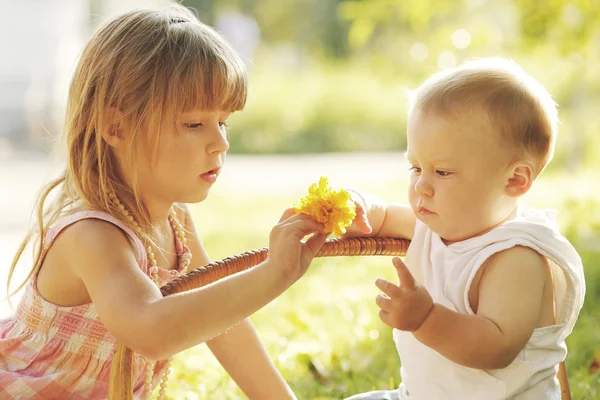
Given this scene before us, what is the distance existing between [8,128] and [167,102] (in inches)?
367

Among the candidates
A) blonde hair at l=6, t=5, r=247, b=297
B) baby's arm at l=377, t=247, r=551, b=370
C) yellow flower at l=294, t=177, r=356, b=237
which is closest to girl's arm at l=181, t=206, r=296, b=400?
blonde hair at l=6, t=5, r=247, b=297

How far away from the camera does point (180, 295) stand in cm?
169

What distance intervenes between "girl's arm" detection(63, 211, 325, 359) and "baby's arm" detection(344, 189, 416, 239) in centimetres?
38

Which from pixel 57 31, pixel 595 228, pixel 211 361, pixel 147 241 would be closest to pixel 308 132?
pixel 57 31

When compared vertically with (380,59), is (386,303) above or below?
above

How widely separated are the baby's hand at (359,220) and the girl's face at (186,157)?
1.19 feet

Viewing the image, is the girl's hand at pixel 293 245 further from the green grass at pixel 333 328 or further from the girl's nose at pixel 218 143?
the green grass at pixel 333 328

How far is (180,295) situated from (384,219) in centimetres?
73

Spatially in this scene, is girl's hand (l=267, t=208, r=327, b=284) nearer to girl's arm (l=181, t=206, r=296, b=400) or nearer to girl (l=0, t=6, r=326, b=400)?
girl (l=0, t=6, r=326, b=400)

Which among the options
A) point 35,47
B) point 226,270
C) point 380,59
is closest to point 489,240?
point 226,270

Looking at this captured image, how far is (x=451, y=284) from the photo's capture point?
1877 mm

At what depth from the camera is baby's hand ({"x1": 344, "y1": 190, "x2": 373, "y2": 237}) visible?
2092 millimetres

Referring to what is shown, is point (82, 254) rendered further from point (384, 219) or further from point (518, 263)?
point (518, 263)

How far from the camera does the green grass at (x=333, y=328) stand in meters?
2.96
